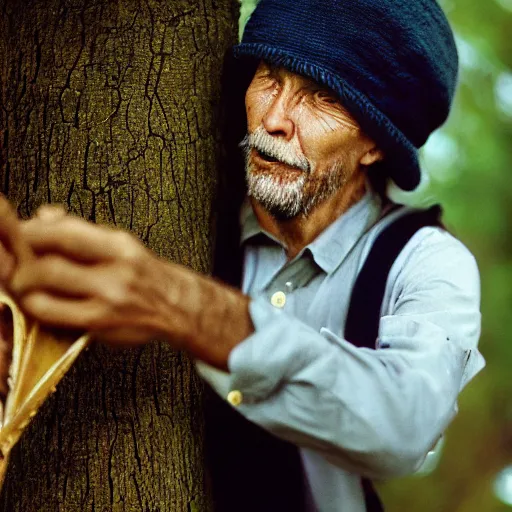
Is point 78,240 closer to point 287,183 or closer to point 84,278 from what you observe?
point 84,278

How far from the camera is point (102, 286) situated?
1243mm

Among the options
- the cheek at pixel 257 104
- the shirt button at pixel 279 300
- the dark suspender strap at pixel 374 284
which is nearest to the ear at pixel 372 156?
the dark suspender strap at pixel 374 284

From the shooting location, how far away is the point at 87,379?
1834 millimetres

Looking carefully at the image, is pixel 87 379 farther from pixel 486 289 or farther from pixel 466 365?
pixel 486 289

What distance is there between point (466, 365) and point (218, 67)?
38.3 inches

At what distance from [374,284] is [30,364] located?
→ 834 mm

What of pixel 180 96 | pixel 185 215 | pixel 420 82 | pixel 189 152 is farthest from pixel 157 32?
pixel 420 82

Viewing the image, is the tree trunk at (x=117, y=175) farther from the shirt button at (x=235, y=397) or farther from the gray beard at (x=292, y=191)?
the shirt button at (x=235, y=397)

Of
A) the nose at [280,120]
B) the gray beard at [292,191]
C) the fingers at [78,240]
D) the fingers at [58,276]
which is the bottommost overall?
the fingers at [58,276]

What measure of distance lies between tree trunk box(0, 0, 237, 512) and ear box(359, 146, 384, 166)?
0.38 m

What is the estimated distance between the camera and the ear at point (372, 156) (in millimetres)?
2119

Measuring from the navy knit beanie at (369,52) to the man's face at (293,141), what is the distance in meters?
0.06

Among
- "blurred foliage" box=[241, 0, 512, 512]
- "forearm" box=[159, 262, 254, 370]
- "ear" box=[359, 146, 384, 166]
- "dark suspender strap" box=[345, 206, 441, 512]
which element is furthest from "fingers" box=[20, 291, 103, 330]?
"blurred foliage" box=[241, 0, 512, 512]

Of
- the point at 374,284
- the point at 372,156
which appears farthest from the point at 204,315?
the point at 372,156
